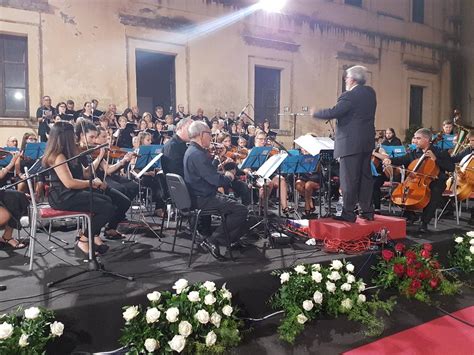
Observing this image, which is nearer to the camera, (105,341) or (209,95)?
(105,341)

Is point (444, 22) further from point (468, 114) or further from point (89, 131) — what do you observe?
point (89, 131)

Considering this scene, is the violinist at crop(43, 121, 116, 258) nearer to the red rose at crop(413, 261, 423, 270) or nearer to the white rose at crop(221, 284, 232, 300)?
the white rose at crop(221, 284, 232, 300)

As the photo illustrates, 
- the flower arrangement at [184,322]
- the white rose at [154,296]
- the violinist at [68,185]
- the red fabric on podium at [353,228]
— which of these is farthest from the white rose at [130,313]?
the red fabric on podium at [353,228]

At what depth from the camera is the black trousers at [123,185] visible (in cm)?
560

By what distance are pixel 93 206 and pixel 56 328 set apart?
1519 millimetres

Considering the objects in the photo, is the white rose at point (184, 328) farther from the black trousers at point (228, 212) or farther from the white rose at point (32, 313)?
the black trousers at point (228, 212)

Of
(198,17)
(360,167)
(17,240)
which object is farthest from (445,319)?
(198,17)

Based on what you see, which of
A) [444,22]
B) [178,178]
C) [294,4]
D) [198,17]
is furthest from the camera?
[444,22]

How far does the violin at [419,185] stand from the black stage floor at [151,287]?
0.61 meters

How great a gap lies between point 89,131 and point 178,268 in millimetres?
1621

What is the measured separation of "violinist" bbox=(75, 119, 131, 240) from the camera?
410 cm

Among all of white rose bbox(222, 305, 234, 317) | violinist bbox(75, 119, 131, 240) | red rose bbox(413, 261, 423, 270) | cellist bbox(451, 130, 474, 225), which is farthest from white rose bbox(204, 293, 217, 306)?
cellist bbox(451, 130, 474, 225)

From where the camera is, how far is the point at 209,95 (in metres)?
11.5

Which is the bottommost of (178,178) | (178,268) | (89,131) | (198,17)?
(178,268)
